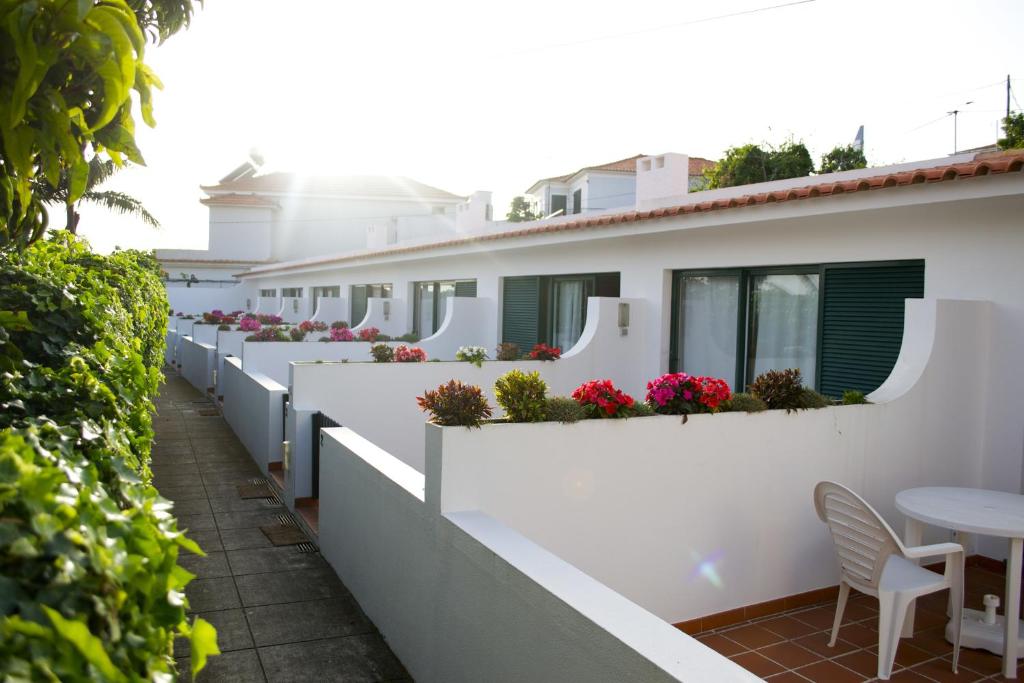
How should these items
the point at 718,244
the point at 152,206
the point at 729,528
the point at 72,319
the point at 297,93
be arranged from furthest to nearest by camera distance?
the point at 152,206 → the point at 297,93 → the point at 718,244 → the point at 729,528 → the point at 72,319

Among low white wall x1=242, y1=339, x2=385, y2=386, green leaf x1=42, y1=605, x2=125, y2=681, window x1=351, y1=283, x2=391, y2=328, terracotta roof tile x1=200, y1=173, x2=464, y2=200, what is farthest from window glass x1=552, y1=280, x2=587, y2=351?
terracotta roof tile x1=200, y1=173, x2=464, y2=200

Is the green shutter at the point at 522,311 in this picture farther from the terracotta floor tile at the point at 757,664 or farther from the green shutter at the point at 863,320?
the terracotta floor tile at the point at 757,664

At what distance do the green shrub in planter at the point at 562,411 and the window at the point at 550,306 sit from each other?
22.6 ft

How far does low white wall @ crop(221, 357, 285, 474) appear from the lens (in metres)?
10.5

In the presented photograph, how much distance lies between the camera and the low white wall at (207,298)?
127 ft

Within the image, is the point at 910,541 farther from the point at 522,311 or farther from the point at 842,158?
the point at 842,158

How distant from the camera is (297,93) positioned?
1881cm

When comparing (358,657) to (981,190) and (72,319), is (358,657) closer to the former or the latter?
(72,319)

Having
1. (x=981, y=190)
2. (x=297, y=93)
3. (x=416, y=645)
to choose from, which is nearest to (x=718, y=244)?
(x=981, y=190)

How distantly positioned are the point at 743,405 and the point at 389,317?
14015mm

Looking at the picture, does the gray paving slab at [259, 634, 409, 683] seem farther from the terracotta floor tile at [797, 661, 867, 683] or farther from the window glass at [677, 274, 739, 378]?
the window glass at [677, 274, 739, 378]

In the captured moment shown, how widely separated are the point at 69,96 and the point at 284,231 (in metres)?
43.1

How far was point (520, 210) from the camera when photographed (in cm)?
5953

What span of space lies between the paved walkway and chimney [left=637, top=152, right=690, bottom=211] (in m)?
7.00
